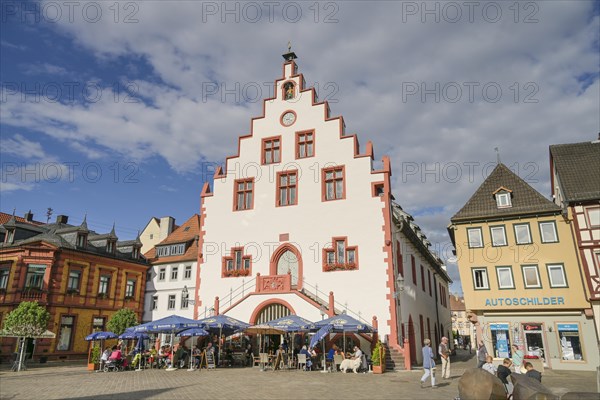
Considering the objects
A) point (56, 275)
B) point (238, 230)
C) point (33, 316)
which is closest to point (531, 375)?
point (238, 230)

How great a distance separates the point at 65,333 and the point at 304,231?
20607mm

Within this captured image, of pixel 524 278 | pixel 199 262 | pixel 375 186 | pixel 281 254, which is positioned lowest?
pixel 524 278

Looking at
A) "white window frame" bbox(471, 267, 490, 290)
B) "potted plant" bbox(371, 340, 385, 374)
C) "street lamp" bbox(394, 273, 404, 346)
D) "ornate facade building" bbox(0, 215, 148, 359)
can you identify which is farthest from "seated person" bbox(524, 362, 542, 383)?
"ornate facade building" bbox(0, 215, 148, 359)

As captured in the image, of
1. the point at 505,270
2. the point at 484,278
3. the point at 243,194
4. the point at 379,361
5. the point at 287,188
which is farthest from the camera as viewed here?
the point at 243,194

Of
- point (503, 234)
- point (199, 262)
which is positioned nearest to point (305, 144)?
point (199, 262)

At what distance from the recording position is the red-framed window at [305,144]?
2959cm

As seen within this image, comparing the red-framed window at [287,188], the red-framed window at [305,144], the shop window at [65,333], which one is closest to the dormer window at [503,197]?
the red-framed window at [305,144]

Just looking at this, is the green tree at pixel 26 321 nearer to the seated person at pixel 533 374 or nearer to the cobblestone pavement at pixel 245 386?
the cobblestone pavement at pixel 245 386

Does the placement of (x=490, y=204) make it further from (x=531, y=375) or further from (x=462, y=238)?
(x=531, y=375)

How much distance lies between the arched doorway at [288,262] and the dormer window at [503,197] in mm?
13024

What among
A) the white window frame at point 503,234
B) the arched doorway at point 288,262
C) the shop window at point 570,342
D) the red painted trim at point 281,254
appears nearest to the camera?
the shop window at point 570,342

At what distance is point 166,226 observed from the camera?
49.6 meters

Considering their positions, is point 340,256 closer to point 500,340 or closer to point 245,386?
point 500,340

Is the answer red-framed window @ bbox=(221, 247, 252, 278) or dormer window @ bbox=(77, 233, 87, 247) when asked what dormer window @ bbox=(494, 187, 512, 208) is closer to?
red-framed window @ bbox=(221, 247, 252, 278)
